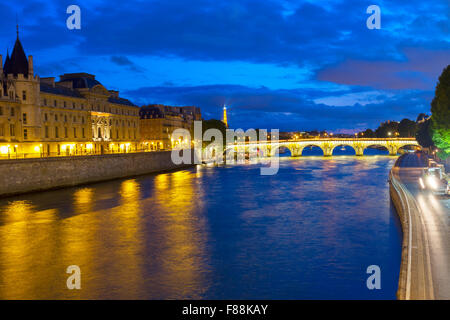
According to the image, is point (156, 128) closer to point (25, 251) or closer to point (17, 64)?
point (17, 64)

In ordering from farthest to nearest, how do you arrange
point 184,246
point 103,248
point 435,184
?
point 435,184
point 184,246
point 103,248

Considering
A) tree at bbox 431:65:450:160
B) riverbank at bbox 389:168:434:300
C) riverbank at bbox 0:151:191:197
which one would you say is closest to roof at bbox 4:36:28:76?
riverbank at bbox 0:151:191:197

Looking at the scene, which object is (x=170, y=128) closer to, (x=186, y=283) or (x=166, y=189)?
(x=166, y=189)

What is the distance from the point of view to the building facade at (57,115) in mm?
60969

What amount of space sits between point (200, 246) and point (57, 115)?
58.0 metres

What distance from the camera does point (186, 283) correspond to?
18.6m

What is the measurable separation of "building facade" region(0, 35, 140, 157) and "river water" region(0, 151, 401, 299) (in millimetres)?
19058

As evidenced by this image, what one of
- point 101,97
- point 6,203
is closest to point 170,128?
point 101,97

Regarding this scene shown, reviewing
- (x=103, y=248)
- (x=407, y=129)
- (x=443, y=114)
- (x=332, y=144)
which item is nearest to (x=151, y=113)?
(x=332, y=144)

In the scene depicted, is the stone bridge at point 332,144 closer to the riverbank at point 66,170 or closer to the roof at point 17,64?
the riverbank at point 66,170

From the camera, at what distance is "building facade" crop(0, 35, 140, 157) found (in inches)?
2400

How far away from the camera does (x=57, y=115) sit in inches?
2938
